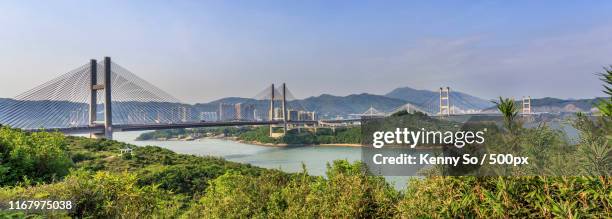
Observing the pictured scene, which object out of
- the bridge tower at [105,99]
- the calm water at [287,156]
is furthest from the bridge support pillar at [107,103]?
the calm water at [287,156]

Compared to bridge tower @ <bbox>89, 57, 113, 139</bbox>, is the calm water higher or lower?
lower

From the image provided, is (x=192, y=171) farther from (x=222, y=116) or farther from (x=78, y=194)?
(x=222, y=116)

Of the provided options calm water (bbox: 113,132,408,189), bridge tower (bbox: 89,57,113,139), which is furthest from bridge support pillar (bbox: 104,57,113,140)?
calm water (bbox: 113,132,408,189)

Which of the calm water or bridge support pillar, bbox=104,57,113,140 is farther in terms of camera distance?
the calm water

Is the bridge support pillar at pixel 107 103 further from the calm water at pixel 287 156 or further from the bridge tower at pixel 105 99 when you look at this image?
the calm water at pixel 287 156

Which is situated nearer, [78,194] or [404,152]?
[404,152]

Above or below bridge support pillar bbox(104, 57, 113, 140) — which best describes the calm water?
below

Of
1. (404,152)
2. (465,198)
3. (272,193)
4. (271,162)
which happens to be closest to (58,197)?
(272,193)

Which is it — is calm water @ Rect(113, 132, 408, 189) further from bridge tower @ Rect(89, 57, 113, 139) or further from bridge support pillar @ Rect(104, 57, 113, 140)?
bridge support pillar @ Rect(104, 57, 113, 140)

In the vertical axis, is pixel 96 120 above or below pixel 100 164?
above
